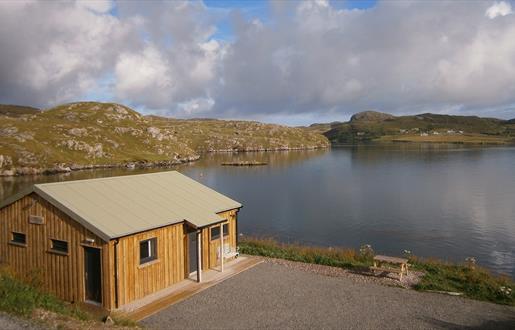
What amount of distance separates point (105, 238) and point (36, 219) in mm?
4664

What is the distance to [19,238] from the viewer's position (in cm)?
2181

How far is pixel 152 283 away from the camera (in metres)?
20.9

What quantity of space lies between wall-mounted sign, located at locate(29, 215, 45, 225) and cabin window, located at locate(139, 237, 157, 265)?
4.74 metres

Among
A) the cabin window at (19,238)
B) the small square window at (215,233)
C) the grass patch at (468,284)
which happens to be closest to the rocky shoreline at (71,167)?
the cabin window at (19,238)

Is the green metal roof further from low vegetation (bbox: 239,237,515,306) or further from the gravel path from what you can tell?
low vegetation (bbox: 239,237,515,306)

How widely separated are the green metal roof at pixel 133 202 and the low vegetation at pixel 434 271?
597 centimetres

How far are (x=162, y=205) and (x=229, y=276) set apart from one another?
5.35m

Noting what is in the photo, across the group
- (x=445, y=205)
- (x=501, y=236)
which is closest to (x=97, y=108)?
(x=445, y=205)

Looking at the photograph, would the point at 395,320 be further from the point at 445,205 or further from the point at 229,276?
the point at 445,205

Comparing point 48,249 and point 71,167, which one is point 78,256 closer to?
point 48,249

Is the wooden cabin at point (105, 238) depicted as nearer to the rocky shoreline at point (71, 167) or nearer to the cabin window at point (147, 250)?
the cabin window at point (147, 250)

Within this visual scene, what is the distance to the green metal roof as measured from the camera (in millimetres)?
19609

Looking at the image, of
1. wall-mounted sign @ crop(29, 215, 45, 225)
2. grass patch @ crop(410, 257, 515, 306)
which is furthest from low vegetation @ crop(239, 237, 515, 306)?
wall-mounted sign @ crop(29, 215, 45, 225)

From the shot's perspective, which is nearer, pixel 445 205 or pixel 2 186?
pixel 445 205
